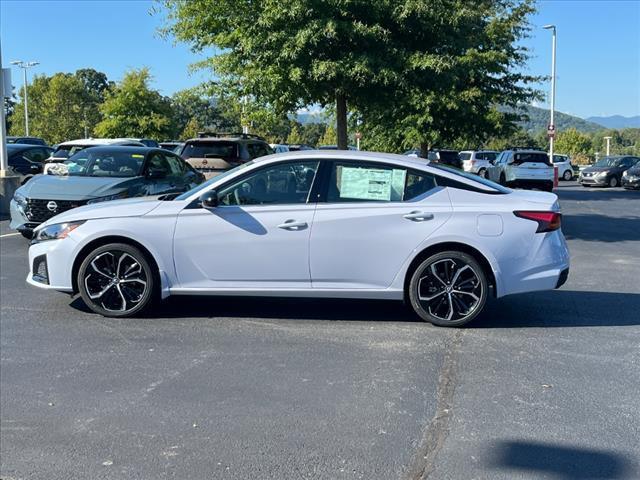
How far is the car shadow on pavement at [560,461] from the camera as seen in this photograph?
11.4ft

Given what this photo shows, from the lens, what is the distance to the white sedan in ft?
19.9

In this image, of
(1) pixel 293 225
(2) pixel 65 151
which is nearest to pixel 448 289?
(1) pixel 293 225

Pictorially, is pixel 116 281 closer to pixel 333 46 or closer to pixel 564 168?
pixel 333 46

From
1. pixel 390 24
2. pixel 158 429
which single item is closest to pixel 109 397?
pixel 158 429

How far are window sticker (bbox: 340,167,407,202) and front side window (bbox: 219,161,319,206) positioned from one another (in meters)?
0.31

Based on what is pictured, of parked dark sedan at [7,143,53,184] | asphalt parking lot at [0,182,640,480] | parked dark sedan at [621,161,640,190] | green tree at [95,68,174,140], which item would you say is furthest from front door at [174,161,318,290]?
green tree at [95,68,174,140]

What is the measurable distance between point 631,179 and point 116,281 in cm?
2751

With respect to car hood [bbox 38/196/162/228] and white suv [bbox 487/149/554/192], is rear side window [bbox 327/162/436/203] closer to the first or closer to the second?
car hood [bbox 38/196/162/228]

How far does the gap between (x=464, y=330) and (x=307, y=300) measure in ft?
5.95

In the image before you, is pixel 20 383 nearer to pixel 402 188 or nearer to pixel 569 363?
pixel 402 188

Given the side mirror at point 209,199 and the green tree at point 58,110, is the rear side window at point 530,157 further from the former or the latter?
the green tree at point 58,110

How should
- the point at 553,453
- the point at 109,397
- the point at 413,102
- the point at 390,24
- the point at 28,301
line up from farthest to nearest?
the point at 413,102 → the point at 390,24 → the point at 28,301 → the point at 109,397 → the point at 553,453

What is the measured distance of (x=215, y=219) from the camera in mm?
6191

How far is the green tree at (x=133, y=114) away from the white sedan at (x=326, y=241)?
105 feet
